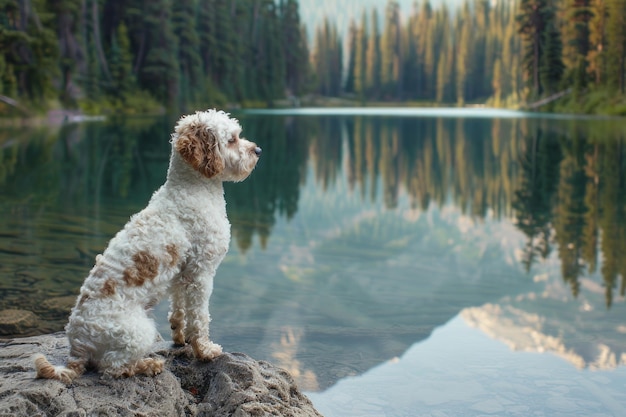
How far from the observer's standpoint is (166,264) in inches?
126

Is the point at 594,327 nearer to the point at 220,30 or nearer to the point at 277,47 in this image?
the point at 220,30

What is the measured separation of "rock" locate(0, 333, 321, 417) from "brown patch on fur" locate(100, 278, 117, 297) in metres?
0.39

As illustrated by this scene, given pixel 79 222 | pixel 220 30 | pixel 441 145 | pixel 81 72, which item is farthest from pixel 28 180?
pixel 220 30

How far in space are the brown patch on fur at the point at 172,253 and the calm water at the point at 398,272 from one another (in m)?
1.56

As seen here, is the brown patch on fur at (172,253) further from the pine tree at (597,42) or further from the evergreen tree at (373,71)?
the evergreen tree at (373,71)

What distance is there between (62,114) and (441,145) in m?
20.5

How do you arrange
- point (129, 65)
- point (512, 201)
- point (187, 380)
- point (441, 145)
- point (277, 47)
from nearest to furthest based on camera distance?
point (187, 380) < point (512, 201) < point (441, 145) < point (129, 65) < point (277, 47)

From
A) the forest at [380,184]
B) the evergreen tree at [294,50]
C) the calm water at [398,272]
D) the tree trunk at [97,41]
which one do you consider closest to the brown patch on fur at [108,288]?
the calm water at [398,272]

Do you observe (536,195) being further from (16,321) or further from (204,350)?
(204,350)

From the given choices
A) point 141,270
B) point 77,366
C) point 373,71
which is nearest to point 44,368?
point 77,366

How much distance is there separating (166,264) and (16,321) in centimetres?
234

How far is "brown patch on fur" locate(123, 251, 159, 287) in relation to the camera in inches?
122

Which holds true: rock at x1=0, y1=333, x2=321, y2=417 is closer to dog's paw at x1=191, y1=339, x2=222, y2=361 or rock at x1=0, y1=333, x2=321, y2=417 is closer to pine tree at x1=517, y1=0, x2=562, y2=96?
dog's paw at x1=191, y1=339, x2=222, y2=361

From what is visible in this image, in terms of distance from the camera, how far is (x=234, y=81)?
58.8 meters
